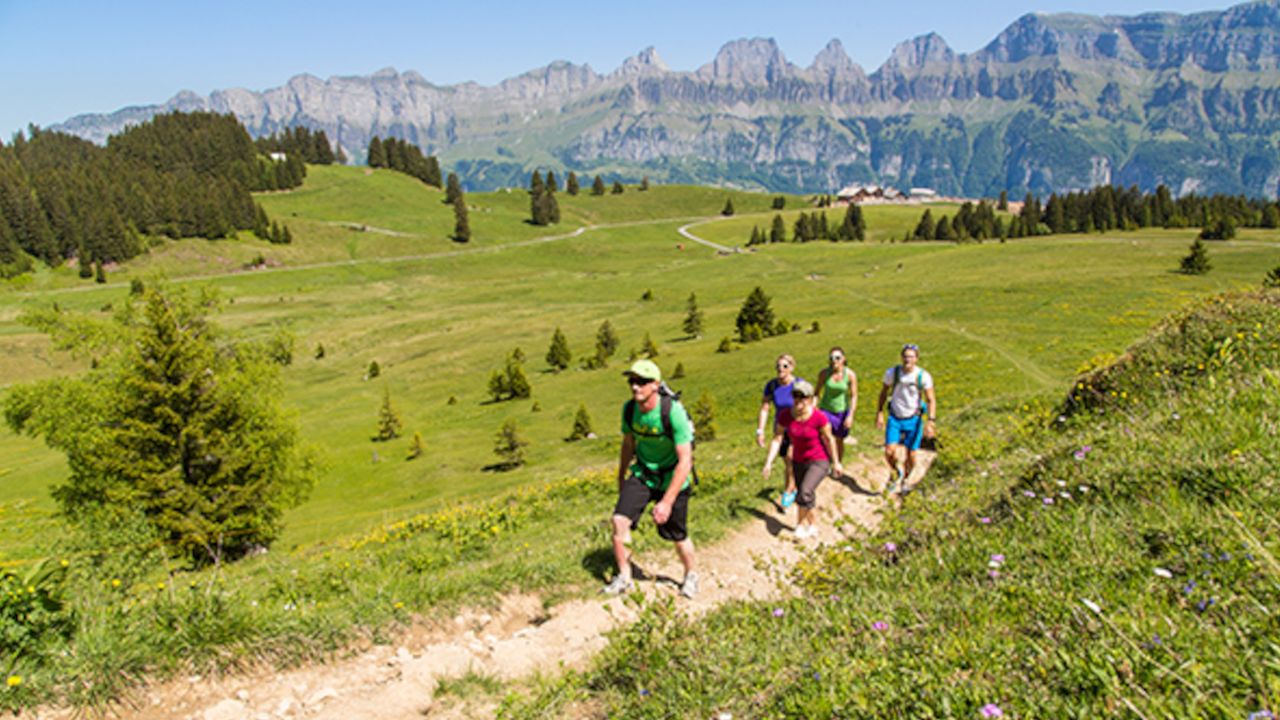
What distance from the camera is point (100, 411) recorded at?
27328 mm

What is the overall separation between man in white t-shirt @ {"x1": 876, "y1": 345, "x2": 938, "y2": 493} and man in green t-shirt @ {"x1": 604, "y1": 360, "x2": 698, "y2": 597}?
19.9 feet

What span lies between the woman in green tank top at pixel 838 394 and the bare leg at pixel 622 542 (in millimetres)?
6105

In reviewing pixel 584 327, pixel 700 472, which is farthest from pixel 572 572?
pixel 584 327

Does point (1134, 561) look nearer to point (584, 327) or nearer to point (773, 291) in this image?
point (584, 327)

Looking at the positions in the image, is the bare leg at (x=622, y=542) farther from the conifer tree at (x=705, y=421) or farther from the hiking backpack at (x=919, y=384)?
the conifer tree at (x=705, y=421)

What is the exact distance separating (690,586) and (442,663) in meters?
3.10

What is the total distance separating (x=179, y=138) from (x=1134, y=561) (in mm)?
256641

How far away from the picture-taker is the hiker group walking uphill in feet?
24.3

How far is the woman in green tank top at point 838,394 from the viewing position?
12375 mm

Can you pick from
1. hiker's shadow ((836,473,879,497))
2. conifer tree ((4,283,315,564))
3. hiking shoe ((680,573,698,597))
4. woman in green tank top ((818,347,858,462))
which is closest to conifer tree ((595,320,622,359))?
conifer tree ((4,283,315,564))

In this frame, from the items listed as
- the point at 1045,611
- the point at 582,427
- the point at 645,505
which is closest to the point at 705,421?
the point at 582,427

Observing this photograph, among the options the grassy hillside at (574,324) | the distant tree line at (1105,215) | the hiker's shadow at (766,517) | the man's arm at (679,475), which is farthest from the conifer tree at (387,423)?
the distant tree line at (1105,215)

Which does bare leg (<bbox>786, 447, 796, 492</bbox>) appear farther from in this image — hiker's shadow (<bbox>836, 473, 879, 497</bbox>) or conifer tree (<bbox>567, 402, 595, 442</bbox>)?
conifer tree (<bbox>567, 402, 595, 442</bbox>)

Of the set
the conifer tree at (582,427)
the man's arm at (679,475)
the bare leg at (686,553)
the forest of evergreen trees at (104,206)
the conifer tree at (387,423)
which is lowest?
the conifer tree at (387,423)
